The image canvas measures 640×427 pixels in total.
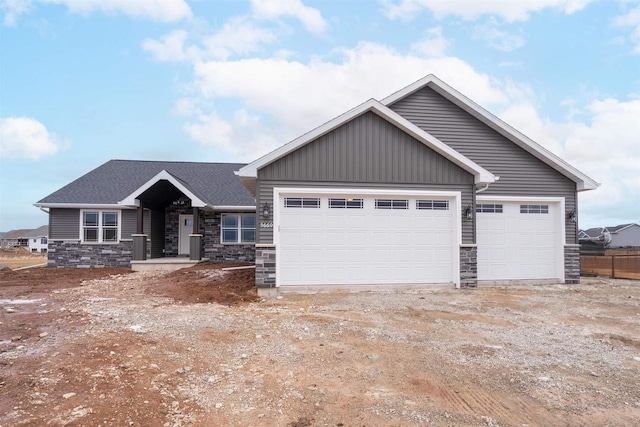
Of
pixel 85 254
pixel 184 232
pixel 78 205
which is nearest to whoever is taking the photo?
pixel 78 205

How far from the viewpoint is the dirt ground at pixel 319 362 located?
352cm

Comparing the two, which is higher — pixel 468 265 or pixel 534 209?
pixel 534 209

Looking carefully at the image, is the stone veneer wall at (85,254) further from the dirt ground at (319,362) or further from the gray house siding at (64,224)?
the dirt ground at (319,362)

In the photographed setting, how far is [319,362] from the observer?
191 inches

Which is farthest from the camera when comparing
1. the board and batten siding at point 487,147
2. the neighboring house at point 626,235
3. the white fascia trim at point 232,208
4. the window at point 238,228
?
the neighboring house at point 626,235

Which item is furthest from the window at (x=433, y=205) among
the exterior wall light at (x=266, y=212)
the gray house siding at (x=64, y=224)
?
the gray house siding at (x=64, y=224)

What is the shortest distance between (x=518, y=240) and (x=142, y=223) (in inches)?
577

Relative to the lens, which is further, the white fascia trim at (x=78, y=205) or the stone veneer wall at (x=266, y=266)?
the white fascia trim at (x=78, y=205)

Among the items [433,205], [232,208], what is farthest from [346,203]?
[232,208]

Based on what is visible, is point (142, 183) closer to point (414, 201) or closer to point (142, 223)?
point (142, 223)

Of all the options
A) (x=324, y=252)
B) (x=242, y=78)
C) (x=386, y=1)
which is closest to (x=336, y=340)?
(x=324, y=252)

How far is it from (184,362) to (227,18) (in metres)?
11.5

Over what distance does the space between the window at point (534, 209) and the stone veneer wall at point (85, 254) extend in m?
16.3

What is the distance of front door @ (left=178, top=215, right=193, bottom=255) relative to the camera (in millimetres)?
18844
